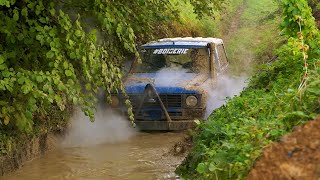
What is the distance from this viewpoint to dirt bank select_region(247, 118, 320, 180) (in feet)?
11.2

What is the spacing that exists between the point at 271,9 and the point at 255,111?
20351mm

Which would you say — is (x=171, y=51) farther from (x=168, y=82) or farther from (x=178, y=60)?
(x=168, y=82)

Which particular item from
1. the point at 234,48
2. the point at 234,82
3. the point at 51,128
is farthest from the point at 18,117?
the point at 234,48

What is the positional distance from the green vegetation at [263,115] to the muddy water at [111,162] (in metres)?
1.17

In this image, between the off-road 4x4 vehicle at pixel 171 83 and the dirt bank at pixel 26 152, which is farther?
the off-road 4x4 vehicle at pixel 171 83

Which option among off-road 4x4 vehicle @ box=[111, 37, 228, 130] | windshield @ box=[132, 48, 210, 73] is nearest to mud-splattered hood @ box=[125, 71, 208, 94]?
off-road 4x4 vehicle @ box=[111, 37, 228, 130]

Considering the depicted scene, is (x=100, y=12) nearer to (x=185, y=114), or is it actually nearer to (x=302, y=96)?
(x=302, y=96)

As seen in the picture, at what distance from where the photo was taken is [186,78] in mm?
9891

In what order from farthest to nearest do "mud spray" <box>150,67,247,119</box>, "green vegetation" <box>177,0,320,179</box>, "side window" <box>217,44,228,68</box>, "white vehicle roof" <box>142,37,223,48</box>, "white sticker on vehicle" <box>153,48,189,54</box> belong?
"side window" <box>217,44,228,68</box>, "white vehicle roof" <box>142,37,223,48</box>, "white sticker on vehicle" <box>153,48,189,54</box>, "mud spray" <box>150,67,247,119</box>, "green vegetation" <box>177,0,320,179</box>

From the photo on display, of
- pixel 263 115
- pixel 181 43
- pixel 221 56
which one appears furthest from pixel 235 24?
pixel 263 115

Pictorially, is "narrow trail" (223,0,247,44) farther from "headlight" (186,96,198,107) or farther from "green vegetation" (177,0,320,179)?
"green vegetation" (177,0,320,179)

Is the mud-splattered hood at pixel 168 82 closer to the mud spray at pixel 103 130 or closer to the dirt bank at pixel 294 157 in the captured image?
the mud spray at pixel 103 130

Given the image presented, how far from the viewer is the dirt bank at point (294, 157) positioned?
341 centimetres

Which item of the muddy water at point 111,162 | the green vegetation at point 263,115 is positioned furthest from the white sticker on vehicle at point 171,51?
the green vegetation at point 263,115
